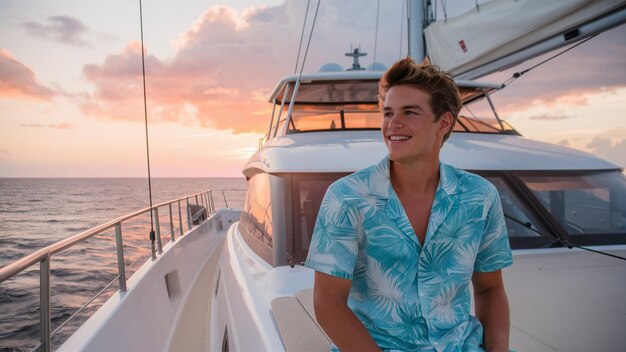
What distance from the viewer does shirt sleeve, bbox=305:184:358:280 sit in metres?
1.37

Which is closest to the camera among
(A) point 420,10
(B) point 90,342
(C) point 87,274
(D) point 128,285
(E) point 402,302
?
(E) point 402,302

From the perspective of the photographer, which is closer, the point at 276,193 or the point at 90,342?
the point at 90,342

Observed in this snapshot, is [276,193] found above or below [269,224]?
above

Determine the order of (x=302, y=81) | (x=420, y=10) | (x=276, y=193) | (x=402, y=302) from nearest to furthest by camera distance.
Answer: (x=402, y=302) → (x=276, y=193) → (x=302, y=81) → (x=420, y=10)

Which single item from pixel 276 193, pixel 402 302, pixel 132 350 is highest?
pixel 276 193

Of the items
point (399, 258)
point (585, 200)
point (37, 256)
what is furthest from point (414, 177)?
point (585, 200)

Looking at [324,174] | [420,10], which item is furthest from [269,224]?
[420,10]

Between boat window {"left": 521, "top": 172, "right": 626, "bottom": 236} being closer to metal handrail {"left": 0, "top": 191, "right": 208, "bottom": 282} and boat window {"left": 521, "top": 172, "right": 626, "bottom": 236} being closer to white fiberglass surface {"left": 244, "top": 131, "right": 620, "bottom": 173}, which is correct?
white fiberglass surface {"left": 244, "top": 131, "right": 620, "bottom": 173}

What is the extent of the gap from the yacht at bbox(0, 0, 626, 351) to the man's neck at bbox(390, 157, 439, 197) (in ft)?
2.35

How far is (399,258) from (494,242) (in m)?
0.41

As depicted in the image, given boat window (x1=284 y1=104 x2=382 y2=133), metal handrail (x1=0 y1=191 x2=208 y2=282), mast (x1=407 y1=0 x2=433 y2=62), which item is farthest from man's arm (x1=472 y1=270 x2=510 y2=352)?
mast (x1=407 y1=0 x2=433 y2=62)

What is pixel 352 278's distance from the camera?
1.43 meters

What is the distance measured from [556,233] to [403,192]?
2382 mm

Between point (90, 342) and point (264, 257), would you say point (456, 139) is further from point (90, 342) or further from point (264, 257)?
point (90, 342)
